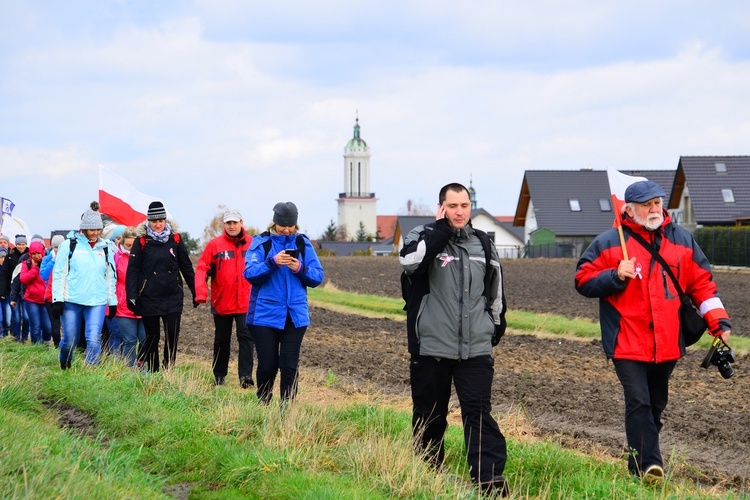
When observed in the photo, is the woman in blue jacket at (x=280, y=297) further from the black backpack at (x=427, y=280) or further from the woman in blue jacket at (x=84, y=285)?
the woman in blue jacket at (x=84, y=285)

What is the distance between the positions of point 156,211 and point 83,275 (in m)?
1.13

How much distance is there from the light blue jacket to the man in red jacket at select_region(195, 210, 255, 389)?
1066mm

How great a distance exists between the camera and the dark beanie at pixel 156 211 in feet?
37.7

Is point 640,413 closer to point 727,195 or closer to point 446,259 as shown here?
point 446,259

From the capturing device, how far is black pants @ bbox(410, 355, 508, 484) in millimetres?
7078

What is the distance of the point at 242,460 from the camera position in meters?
7.03

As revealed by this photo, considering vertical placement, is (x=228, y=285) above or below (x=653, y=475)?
above

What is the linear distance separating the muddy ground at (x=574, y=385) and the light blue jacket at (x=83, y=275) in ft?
10.6

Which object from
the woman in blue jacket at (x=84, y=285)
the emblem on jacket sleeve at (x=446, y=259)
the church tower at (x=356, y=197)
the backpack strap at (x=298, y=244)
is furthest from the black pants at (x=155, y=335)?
the church tower at (x=356, y=197)

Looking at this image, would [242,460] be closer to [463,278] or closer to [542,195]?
[463,278]

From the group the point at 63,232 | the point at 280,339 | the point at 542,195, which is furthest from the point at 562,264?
the point at 280,339

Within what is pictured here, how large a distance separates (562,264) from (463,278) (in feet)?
179

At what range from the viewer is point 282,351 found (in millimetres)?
9531

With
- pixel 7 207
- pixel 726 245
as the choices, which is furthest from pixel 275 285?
pixel 726 245
